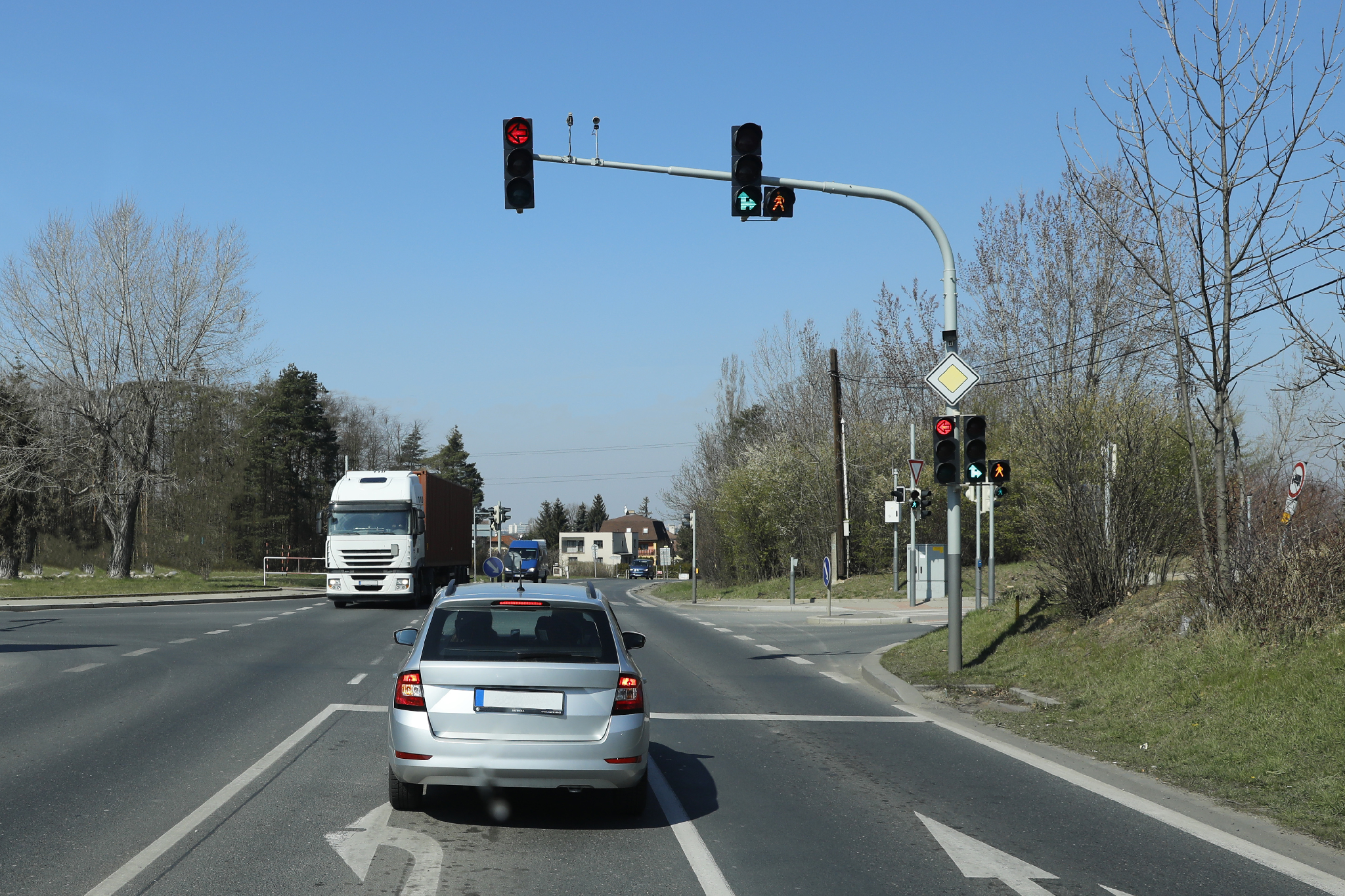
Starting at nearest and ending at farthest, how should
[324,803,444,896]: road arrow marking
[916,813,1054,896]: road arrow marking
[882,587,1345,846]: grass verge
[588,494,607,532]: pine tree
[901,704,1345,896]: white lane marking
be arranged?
1. [324,803,444,896]: road arrow marking
2. [916,813,1054,896]: road arrow marking
3. [901,704,1345,896]: white lane marking
4. [882,587,1345,846]: grass verge
5. [588,494,607,532]: pine tree

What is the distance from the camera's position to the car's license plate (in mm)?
6535

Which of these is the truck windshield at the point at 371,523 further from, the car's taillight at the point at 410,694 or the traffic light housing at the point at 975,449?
the car's taillight at the point at 410,694

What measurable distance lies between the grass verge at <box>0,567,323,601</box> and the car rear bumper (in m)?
31.9

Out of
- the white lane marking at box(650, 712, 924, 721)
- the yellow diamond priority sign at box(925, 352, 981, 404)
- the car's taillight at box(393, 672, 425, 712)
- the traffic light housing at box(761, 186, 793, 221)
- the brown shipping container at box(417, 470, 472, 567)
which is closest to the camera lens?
the car's taillight at box(393, 672, 425, 712)

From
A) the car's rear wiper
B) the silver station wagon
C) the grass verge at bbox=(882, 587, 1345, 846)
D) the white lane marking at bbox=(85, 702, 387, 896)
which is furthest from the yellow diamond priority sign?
the car's rear wiper

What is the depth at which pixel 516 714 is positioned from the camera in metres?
6.53

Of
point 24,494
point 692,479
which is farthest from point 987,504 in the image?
point 692,479

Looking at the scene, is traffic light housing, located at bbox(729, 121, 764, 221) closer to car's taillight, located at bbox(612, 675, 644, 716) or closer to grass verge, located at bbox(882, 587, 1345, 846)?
grass verge, located at bbox(882, 587, 1345, 846)

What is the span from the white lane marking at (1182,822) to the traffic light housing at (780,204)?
6.34m

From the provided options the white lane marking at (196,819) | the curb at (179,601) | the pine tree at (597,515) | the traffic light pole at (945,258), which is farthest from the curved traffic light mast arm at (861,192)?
the pine tree at (597,515)

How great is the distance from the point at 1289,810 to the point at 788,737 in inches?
168

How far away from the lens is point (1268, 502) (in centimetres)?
1416

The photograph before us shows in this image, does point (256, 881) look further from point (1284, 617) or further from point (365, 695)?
point (1284, 617)

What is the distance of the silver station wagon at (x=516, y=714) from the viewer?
21.3 ft
